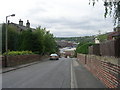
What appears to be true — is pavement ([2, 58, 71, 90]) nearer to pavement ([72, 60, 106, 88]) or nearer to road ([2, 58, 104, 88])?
road ([2, 58, 104, 88])

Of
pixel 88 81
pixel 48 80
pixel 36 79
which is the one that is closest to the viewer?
pixel 88 81

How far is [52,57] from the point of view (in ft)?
173

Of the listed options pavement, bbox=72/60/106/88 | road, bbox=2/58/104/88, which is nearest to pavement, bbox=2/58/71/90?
road, bbox=2/58/104/88

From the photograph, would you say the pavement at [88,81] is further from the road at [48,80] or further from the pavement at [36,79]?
the pavement at [36,79]

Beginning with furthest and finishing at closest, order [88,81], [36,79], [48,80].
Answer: [36,79]
[48,80]
[88,81]

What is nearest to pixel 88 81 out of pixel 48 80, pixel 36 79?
pixel 48 80

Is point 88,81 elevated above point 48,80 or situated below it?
above

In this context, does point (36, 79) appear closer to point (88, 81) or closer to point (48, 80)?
point (48, 80)

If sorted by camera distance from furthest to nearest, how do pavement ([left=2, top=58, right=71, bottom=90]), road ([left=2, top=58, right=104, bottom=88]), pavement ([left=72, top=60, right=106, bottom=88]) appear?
pavement ([left=2, top=58, right=71, bottom=90])
road ([left=2, top=58, right=104, bottom=88])
pavement ([left=72, top=60, right=106, bottom=88])

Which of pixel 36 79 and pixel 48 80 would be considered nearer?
pixel 48 80

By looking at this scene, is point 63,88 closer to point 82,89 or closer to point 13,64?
point 82,89

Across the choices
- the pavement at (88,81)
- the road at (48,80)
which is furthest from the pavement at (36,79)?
the pavement at (88,81)

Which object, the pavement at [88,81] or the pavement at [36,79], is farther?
the pavement at [36,79]

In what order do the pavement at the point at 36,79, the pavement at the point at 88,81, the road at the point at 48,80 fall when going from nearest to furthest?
the pavement at the point at 88,81, the road at the point at 48,80, the pavement at the point at 36,79
